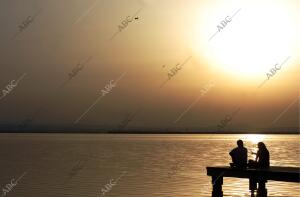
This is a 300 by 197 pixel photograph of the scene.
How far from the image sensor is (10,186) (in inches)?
1361

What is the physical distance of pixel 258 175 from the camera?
2627 centimetres

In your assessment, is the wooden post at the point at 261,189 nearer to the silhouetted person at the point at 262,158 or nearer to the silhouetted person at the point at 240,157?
the silhouetted person at the point at 262,158

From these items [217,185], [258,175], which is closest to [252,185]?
[217,185]

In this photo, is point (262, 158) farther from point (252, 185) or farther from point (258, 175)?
point (252, 185)

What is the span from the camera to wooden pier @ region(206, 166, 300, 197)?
25.1 m

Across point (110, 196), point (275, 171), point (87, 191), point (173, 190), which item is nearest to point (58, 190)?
point (87, 191)

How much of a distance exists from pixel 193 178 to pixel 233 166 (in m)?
11.6

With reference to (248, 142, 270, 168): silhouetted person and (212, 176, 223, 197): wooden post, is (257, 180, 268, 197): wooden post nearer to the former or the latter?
(248, 142, 270, 168): silhouetted person

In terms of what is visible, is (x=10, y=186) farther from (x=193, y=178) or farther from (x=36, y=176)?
(x=193, y=178)

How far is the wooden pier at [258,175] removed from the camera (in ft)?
82.4

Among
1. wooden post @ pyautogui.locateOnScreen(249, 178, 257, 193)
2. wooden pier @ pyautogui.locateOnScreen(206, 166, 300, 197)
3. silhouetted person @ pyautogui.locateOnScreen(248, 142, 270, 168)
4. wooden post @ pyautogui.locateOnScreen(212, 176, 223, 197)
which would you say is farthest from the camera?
wooden post @ pyautogui.locateOnScreen(249, 178, 257, 193)

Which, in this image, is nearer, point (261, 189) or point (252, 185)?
point (261, 189)

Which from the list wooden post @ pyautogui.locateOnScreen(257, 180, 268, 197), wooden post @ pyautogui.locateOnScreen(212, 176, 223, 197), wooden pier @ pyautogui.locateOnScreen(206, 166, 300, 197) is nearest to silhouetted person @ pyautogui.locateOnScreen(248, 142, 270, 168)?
wooden pier @ pyautogui.locateOnScreen(206, 166, 300, 197)

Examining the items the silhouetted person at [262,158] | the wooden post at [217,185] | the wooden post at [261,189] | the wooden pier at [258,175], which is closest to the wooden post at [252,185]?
the wooden pier at [258,175]
